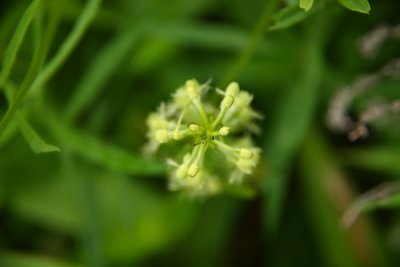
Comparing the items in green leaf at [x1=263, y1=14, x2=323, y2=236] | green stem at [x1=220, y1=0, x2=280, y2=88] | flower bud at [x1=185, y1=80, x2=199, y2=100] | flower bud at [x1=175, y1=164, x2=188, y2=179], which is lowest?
flower bud at [x1=175, y1=164, x2=188, y2=179]

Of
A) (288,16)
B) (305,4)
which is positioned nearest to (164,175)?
(288,16)

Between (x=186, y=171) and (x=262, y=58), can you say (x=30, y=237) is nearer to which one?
(x=262, y=58)

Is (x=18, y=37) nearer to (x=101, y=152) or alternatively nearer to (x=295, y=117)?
(x=101, y=152)

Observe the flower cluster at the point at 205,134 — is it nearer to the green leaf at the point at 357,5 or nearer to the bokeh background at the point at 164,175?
the green leaf at the point at 357,5

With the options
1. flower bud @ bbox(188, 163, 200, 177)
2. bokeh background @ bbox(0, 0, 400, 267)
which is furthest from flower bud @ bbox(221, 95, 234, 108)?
bokeh background @ bbox(0, 0, 400, 267)

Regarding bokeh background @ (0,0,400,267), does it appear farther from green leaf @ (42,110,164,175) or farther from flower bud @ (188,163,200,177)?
flower bud @ (188,163,200,177)

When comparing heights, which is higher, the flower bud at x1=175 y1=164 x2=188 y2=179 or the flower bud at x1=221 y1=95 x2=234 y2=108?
the flower bud at x1=221 y1=95 x2=234 y2=108
